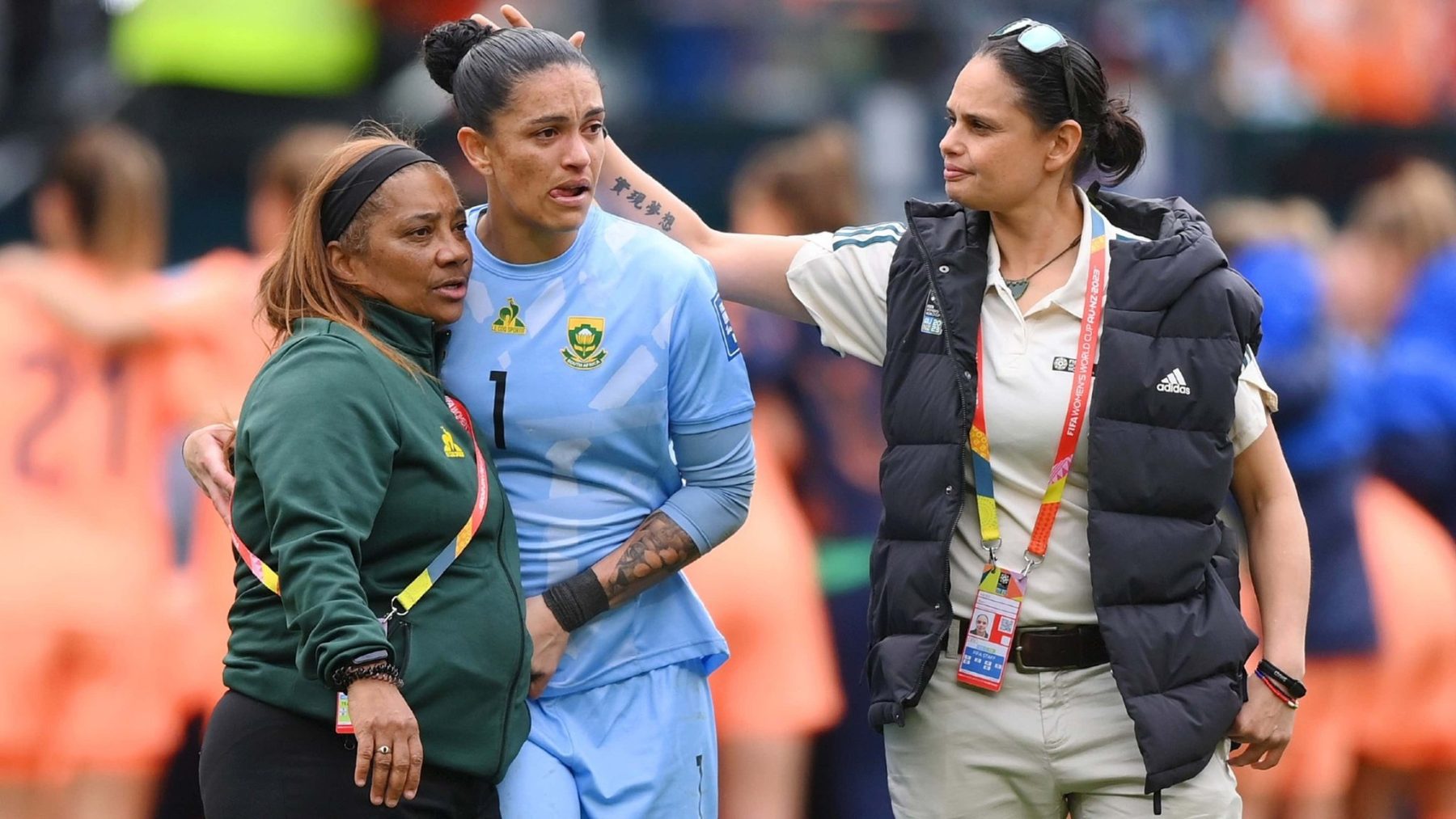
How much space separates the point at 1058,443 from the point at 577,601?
0.89 metres

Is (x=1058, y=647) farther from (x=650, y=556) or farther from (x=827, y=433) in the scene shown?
(x=827, y=433)

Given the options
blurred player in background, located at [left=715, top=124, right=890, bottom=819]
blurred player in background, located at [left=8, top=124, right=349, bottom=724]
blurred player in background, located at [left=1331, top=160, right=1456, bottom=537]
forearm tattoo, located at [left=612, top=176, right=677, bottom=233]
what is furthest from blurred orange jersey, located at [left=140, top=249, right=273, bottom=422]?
blurred player in background, located at [left=1331, top=160, right=1456, bottom=537]

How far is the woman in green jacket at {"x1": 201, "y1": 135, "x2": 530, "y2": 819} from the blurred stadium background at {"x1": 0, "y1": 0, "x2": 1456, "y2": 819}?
755 mm

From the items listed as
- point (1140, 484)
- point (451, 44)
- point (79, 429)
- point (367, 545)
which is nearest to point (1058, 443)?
point (1140, 484)

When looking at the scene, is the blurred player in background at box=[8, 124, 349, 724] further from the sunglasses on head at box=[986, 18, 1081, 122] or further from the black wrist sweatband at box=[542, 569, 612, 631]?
the sunglasses on head at box=[986, 18, 1081, 122]

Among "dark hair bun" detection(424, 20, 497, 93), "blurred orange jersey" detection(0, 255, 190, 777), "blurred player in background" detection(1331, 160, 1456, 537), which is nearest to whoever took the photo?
"dark hair bun" detection(424, 20, 497, 93)

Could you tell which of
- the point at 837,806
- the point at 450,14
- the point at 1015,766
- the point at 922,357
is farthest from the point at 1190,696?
the point at 450,14

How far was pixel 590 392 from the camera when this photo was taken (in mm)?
3400

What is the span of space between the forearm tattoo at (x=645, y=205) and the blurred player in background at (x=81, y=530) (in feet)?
8.23

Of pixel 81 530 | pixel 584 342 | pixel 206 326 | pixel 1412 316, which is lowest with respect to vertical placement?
pixel 81 530

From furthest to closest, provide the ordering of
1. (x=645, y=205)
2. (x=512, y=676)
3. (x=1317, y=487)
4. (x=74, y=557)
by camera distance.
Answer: (x=1317, y=487), (x=74, y=557), (x=645, y=205), (x=512, y=676)

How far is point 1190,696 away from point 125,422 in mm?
3702

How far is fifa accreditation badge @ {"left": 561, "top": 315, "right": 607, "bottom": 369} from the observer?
3.41 meters

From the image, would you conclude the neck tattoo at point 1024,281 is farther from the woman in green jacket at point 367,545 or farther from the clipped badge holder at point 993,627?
the woman in green jacket at point 367,545
